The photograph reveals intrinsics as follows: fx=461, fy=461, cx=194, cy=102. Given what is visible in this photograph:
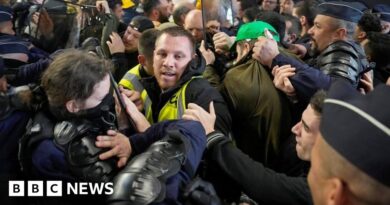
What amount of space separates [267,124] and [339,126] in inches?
43.7

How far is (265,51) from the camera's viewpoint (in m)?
2.13

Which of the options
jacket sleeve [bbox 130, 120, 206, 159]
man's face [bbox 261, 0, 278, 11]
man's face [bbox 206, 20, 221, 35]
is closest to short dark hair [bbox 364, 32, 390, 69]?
man's face [bbox 206, 20, 221, 35]

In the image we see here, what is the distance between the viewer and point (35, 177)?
5.19 feet

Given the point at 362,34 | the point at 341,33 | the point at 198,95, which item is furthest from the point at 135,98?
the point at 362,34

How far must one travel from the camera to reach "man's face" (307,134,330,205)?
0.98 m

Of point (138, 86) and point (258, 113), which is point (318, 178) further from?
point (138, 86)

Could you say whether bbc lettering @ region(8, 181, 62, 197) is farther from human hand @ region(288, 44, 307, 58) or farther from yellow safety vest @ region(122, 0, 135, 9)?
yellow safety vest @ region(122, 0, 135, 9)

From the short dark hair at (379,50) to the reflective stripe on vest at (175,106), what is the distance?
1.47 meters

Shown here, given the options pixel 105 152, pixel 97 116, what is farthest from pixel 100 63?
pixel 105 152

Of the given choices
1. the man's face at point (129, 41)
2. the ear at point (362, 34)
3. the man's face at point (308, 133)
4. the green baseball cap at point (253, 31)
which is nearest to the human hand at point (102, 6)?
the man's face at point (129, 41)

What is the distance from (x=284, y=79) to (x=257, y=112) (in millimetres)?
190

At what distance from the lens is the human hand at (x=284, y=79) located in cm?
202

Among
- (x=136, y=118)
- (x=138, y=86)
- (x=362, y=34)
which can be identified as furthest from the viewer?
(x=362, y=34)

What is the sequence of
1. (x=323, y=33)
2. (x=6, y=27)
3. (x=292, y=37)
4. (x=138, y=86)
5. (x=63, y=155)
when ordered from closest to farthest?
(x=63, y=155) → (x=138, y=86) → (x=323, y=33) → (x=6, y=27) → (x=292, y=37)
